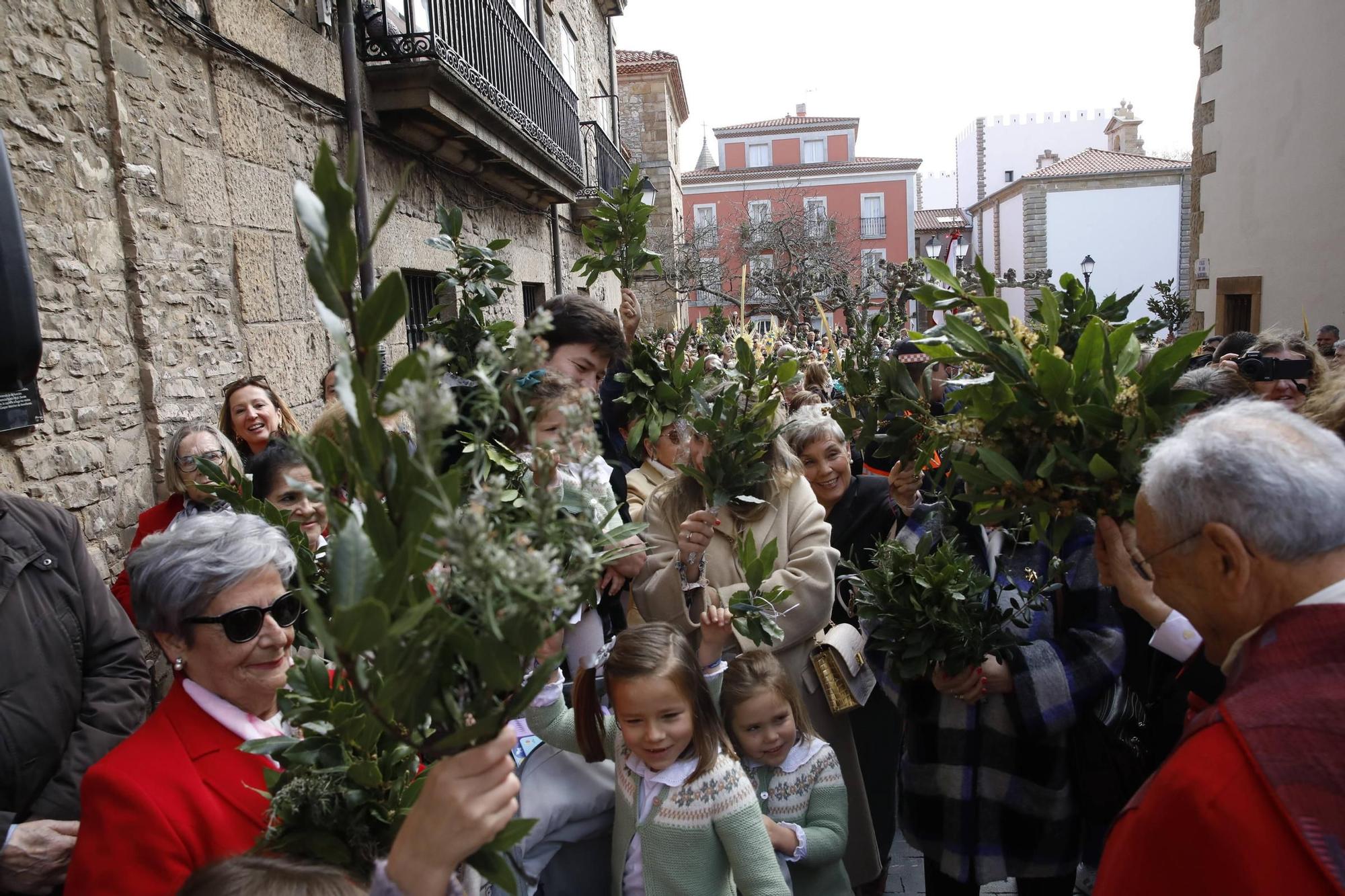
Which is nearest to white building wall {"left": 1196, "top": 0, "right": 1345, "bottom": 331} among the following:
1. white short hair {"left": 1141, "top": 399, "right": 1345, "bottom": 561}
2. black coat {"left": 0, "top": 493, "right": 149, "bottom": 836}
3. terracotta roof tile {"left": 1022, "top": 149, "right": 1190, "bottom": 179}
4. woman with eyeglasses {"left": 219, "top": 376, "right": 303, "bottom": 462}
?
white short hair {"left": 1141, "top": 399, "right": 1345, "bottom": 561}

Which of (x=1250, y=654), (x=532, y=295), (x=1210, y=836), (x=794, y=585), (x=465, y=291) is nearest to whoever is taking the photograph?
(x=1210, y=836)

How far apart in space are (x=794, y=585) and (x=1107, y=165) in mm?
35742

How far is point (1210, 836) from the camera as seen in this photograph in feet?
4.01

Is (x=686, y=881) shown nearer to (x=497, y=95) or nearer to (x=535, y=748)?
(x=535, y=748)

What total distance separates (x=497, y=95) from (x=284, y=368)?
328 cm

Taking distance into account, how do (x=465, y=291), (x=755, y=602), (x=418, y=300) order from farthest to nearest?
(x=418, y=300)
(x=465, y=291)
(x=755, y=602)

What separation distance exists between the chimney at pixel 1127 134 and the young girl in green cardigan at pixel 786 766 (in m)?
38.8

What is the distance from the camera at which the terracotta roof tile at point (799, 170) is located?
39.9m

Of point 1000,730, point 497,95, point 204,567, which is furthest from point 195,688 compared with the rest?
point 497,95

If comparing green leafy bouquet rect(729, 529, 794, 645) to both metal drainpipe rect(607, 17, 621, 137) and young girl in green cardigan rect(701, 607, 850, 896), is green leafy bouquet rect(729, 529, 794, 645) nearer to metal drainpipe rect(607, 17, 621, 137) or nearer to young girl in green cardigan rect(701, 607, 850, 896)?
young girl in green cardigan rect(701, 607, 850, 896)

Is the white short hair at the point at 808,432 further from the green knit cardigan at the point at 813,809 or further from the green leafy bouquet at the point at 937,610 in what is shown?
the green knit cardigan at the point at 813,809

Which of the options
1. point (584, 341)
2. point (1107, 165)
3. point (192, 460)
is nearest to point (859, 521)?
point (584, 341)

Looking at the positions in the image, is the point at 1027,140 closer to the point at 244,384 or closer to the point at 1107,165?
the point at 1107,165

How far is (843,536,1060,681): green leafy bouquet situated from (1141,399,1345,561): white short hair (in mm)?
738
